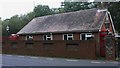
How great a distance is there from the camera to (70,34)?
3247 centimetres

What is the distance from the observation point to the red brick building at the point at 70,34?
24.2 metres

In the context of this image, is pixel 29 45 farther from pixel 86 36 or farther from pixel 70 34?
pixel 86 36

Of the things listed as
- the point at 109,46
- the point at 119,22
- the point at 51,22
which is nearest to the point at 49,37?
the point at 51,22

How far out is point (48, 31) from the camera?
35125 millimetres

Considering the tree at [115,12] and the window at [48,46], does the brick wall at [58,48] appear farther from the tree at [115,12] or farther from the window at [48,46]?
the tree at [115,12]

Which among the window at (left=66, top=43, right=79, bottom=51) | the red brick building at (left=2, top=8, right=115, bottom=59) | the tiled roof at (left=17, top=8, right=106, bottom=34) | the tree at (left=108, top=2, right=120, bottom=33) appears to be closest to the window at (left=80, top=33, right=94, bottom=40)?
the red brick building at (left=2, top=8, right=115, bottom=59)

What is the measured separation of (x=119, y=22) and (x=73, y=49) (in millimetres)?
12985

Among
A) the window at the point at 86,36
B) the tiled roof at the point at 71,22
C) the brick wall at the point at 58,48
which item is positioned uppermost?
the tiled roof at the point at 71,22

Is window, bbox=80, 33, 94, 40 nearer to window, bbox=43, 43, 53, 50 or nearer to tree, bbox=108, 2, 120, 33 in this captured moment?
window, bbox=43, 43, 53, 50

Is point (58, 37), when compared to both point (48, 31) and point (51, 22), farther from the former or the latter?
point (51, 22)

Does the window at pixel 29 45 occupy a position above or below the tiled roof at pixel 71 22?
below

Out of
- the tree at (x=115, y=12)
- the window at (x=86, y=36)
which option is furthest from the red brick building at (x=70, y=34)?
the tree at (x=115, y=12)

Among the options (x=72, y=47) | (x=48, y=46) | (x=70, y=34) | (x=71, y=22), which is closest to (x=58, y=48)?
(x=48, y=46)

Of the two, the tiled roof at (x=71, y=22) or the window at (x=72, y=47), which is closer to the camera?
the window at (x=72, y=47)
